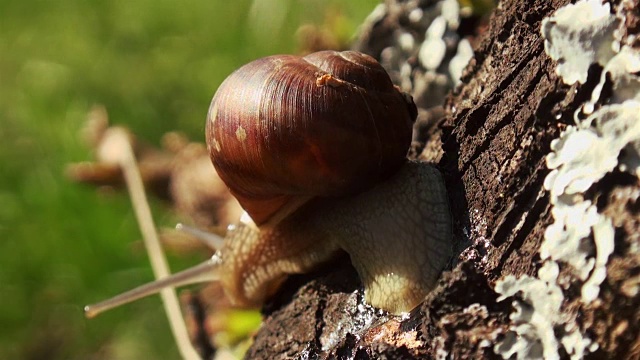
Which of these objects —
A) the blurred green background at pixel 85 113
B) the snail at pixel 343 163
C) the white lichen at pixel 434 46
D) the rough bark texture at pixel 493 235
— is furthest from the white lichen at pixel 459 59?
the blurred green background at pixel 85 113

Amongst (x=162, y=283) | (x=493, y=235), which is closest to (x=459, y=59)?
(x=493, y=235)

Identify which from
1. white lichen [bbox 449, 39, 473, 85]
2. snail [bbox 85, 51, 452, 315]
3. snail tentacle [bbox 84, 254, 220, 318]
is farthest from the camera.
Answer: white lichen [bbox 449, 39, 473, 85]

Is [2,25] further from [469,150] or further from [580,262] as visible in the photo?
[580,262]

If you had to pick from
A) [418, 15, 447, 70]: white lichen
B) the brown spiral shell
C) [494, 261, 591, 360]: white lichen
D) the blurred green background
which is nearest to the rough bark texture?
[494, 261, 591, 360]: white lichen

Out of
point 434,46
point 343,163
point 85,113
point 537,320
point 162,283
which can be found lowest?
point 537,320

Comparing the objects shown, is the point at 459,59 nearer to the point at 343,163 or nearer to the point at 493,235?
the point at 343,163

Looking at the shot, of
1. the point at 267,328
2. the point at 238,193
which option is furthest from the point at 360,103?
the point at 267,328

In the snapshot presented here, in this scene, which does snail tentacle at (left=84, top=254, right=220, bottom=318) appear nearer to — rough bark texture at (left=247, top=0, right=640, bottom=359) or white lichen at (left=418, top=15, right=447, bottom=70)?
rough bark texture at (left=247, top=0, right=640, bottom=359)
